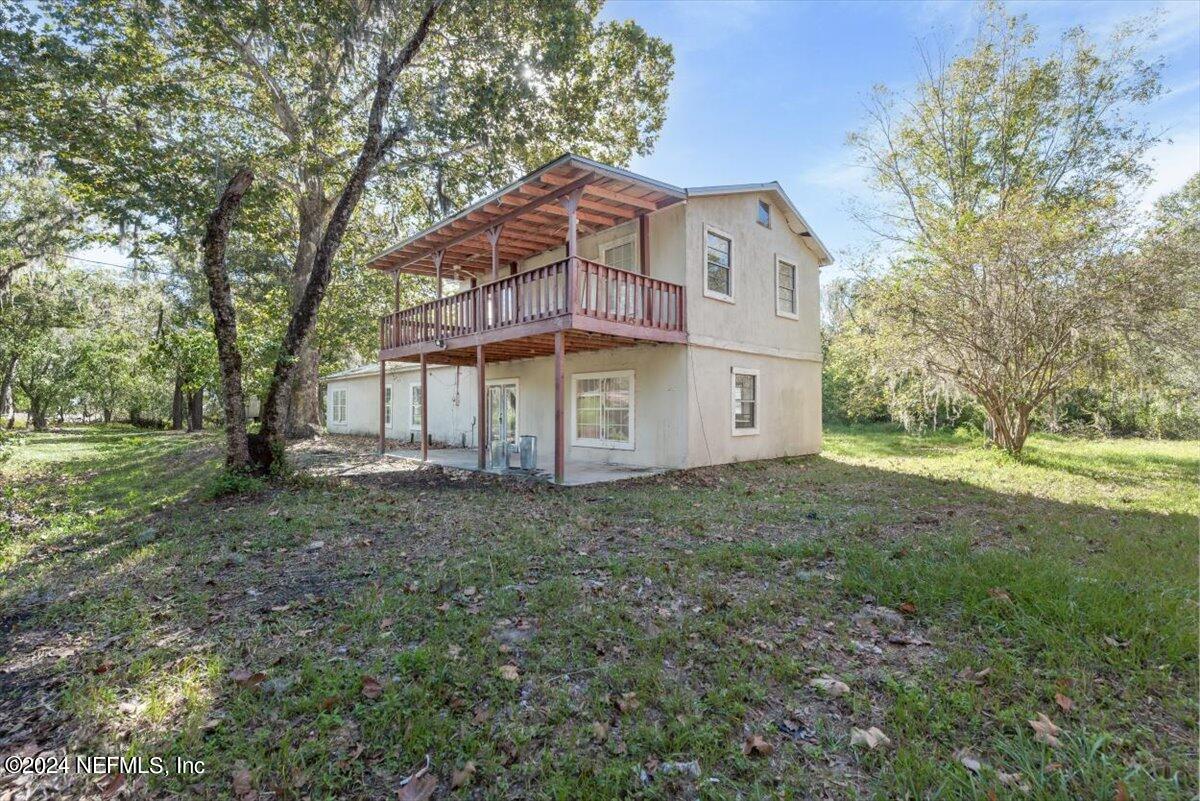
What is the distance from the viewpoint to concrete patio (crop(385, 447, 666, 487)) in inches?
405

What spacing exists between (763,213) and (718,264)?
243 cm

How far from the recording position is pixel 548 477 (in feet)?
34.1

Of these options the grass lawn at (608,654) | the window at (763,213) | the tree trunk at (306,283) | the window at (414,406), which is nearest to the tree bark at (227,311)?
the grass lawn at (608,654)

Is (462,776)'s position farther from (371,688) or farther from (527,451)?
(527,451)

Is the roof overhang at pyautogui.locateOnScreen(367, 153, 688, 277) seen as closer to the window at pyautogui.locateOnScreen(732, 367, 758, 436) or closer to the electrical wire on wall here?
the electrical wire on wall

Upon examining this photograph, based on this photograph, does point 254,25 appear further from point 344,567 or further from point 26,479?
point 344,567

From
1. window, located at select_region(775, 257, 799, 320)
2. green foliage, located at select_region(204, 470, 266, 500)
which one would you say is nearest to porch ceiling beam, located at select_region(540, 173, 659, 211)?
window, located at select_region(775, 257, 799, 320)

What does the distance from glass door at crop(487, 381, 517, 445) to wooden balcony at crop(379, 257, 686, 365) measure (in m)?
1.95

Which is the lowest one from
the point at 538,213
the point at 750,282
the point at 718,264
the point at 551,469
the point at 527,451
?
the point at 551,469

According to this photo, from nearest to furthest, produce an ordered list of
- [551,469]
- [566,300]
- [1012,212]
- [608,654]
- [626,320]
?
[608,654] → [566,300] → [626,320] → [1012,212] → [551,469]

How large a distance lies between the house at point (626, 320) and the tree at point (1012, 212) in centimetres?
304

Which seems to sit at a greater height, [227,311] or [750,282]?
[750,282]

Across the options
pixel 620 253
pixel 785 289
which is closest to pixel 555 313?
pixel 620 253

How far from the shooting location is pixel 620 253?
12.4 m
